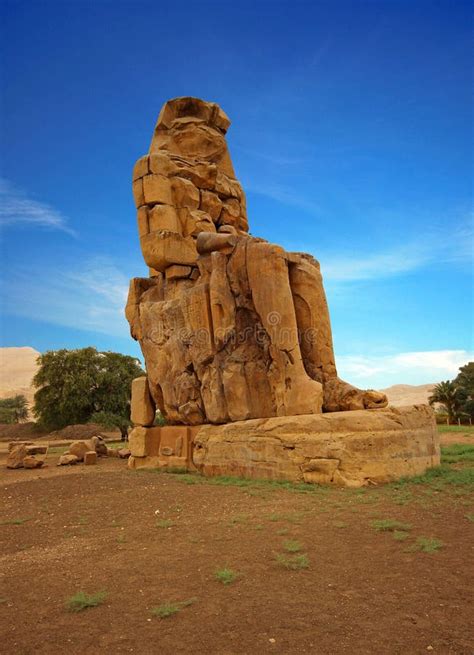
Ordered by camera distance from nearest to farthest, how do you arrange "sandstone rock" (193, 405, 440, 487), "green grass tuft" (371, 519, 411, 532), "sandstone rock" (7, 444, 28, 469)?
"green grass tuft" (371, 519, 411, 532), "sandstone rock" (193, 405, 440, 487), "sandstone rock" (7, 444, 28, 469)

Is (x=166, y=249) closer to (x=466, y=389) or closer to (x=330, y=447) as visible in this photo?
(x=330, y=447)

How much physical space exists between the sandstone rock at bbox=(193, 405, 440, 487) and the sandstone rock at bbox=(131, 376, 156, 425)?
321cm

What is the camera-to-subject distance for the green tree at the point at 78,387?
26203mm

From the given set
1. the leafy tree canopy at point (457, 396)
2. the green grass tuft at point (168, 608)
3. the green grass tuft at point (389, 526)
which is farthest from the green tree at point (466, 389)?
the green grass tuft at point (168, 608)

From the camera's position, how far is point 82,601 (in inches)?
122

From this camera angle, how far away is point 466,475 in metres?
6.82

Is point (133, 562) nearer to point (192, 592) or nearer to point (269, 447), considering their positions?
point (192, 592)

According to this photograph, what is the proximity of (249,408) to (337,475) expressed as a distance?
7.87 ft

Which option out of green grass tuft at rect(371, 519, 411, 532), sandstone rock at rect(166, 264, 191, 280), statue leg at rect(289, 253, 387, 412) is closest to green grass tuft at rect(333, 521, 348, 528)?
green grass tuft at rect(371, 519, 411, 532)

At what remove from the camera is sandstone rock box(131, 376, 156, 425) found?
35.3 ft

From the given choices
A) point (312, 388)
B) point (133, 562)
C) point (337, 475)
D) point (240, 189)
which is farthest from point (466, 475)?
point (240, 189)

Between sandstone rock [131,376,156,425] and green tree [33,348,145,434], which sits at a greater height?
green tree [33,348,145,434]

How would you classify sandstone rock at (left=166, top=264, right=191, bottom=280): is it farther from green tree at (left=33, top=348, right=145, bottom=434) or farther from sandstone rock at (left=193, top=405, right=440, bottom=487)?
green tree at (left=33, top=348, right=145, bottom=434)

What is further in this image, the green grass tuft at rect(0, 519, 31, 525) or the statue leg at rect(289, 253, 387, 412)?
the statue leg at rect(289, 253, 387, 412)
